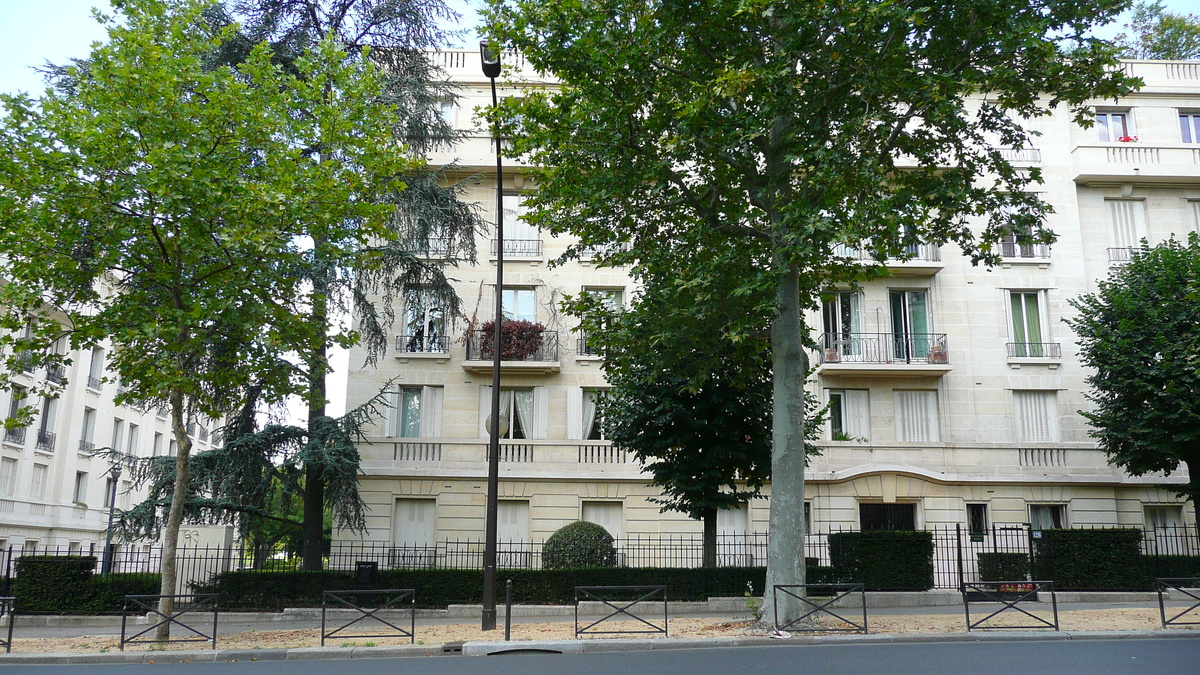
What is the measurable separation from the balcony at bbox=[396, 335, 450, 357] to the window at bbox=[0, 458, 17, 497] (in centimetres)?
1783

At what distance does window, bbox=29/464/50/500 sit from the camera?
33.4 metres

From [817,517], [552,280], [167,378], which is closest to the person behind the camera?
[167,378]

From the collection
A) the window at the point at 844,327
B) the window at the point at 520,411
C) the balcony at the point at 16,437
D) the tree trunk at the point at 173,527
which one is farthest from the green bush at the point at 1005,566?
the balcony at the point at 16,437

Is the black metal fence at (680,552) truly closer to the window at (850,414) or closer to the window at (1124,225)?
the window at (850,414)

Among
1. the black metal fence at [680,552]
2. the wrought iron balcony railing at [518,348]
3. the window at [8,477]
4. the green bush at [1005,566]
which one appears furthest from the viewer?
the window at [8,477]

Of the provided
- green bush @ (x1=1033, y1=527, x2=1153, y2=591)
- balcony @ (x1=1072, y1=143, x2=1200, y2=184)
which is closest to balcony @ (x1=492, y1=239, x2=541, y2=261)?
green bush @ (x1=1033, y1=527, x2=1153, y2=591)

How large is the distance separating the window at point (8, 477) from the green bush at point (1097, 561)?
34.2 metres

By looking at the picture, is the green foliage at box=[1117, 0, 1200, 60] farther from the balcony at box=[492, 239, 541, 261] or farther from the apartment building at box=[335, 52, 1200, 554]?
the balcony at box=[492, 239, 541, 261]

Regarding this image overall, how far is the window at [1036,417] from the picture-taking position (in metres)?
24.6

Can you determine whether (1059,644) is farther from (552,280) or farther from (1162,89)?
(1162,89)

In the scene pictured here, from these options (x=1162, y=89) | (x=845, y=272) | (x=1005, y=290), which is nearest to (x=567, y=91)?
(x=845, y=272)

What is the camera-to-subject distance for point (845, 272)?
16359 mm

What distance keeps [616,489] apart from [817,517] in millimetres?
5659

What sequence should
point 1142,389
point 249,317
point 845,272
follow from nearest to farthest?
point 249,317 → point 845,272 → point 1142,389
